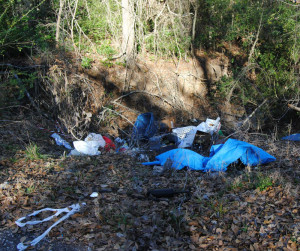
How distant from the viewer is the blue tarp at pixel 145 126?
8470mm

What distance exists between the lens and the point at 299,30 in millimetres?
10688

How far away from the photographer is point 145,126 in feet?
29.1

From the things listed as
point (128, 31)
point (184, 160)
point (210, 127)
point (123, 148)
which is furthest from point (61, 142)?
point (128, 31)

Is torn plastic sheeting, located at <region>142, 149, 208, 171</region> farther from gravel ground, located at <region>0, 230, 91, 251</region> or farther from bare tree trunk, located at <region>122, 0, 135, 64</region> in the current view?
bare tree trunk, located at <region>122, 0, 135, 64</region>

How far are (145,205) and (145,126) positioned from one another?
4766 millimetres

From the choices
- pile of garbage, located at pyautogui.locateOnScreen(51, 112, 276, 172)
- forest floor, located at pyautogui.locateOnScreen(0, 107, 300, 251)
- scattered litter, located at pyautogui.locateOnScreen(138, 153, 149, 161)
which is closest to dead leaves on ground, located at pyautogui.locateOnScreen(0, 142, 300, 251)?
forest floor, located at pyautogui.locateOnScreen(0, 107, 300, 251)

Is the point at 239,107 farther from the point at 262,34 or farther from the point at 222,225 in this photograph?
the point at 222,225

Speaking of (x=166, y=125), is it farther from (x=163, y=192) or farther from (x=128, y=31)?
(x=163, y=192)

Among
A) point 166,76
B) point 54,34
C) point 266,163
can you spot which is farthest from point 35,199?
point 166,76

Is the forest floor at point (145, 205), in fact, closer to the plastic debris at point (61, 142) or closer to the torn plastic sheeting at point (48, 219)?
the torn plastic sheeting at point (48, 219)

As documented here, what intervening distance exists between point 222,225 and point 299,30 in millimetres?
9532

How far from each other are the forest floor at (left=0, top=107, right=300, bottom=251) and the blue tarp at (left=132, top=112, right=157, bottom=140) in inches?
91.8

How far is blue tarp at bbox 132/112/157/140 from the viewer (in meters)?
8.47

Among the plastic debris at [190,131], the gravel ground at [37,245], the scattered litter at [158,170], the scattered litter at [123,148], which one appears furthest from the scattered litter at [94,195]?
the plastic debris at [190,131]
